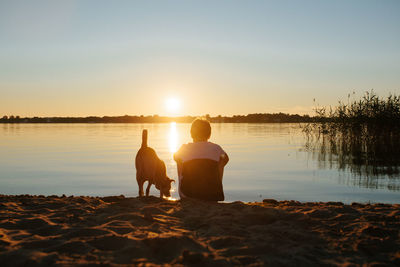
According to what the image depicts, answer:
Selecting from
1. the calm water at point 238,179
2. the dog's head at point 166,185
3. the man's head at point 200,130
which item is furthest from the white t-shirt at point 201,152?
the calm water at point 238,179

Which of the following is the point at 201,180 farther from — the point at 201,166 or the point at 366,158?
the point at 366,158

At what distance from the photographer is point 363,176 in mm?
12961

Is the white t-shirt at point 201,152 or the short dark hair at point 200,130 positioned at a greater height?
the short dark hair at point 200,130

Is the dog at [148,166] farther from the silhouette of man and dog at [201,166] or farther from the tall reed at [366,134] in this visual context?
the tall reed at [366,134]

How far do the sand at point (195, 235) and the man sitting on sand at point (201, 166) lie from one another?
35 centimetres

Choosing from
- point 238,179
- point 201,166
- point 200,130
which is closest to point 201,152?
point 201,166

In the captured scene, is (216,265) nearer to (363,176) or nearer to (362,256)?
(362,256)

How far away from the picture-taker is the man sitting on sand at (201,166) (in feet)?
22.5

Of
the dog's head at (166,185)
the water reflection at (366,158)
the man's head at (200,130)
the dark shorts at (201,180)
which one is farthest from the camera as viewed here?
the water reflection at (366,158)

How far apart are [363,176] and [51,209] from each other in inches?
432

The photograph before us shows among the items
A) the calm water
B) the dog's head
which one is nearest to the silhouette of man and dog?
the dog's head

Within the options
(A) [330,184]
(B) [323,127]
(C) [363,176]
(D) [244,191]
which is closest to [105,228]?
(D) [244,191]

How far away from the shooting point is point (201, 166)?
6852mm

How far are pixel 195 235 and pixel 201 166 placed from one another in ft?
6.77
